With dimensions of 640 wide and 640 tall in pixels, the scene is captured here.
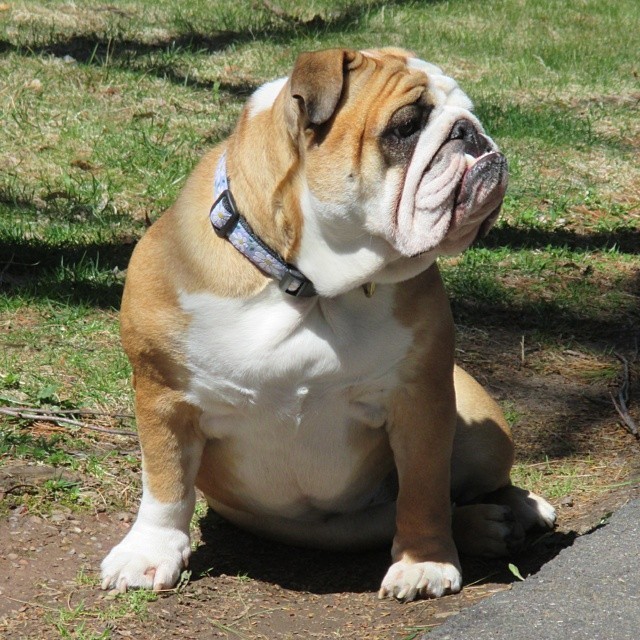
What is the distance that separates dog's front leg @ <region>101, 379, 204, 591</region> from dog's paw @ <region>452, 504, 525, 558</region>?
820mm

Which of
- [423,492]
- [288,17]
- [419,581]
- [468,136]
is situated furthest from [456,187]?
[288,17]

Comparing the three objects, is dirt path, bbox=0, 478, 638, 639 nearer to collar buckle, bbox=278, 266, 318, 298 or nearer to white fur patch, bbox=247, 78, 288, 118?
collar buckle, bbox=278, 266, 318, 298

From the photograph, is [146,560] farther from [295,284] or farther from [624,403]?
[624,403]

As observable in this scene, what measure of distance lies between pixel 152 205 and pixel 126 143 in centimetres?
74

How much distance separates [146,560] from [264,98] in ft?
4.15

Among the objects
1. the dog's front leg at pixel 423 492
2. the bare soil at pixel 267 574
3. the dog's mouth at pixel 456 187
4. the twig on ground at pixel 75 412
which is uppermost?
the dog's mouth at pixel 456 187

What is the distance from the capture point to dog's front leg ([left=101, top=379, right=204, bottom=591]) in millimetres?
2902

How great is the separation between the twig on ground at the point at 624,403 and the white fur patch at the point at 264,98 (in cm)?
188

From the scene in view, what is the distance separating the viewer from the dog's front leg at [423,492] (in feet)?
9.59

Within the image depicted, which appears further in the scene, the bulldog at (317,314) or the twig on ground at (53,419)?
the twig on ground at (53,419)

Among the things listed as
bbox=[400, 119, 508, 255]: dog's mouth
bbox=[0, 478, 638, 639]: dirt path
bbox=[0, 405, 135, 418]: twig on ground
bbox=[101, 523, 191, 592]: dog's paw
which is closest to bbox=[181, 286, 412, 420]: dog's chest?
bbox=[400, 119, 508, 255]: dog's mouth

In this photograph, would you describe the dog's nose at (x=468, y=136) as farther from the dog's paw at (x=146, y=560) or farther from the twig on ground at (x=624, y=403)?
the twig on ground at (x=624, y=403)

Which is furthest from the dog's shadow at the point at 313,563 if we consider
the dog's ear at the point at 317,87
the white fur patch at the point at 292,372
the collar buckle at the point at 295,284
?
Answer: the dog's ear at the point at 317,87

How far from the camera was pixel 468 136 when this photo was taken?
2.65 m
